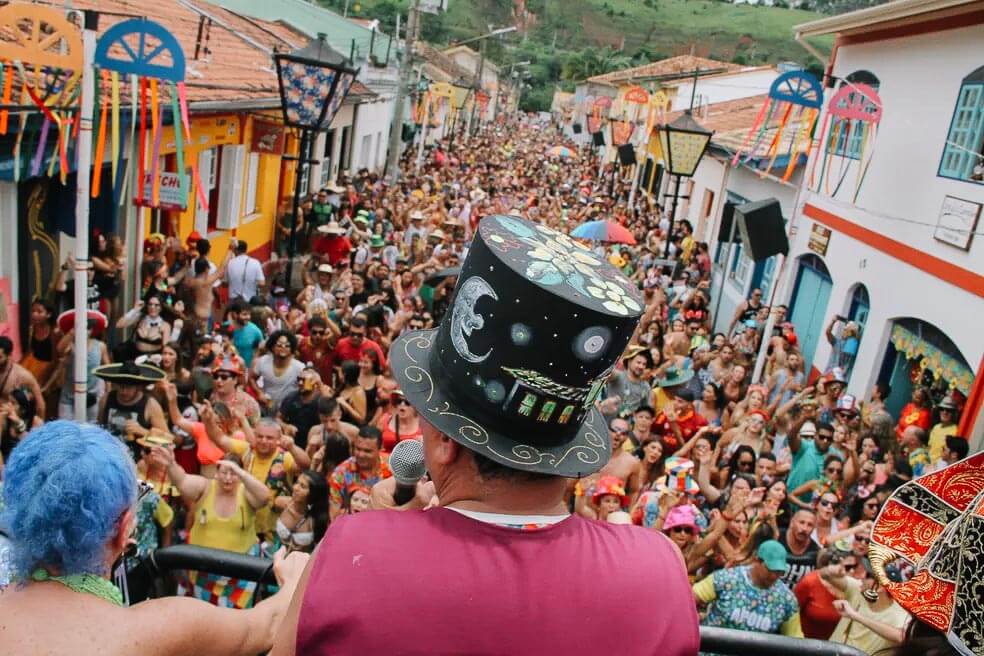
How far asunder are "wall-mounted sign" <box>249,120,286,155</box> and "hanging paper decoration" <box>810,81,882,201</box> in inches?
313

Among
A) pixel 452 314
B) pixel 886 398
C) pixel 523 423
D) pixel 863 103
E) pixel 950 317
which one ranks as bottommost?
pixel 886 398

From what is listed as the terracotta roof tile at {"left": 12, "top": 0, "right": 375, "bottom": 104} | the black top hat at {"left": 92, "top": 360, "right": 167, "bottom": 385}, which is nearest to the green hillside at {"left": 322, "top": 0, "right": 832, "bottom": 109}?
the terracotta roof tile at {"left": 12, "top": 0, "right": 375, "bottom": 104}

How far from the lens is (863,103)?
37.0ft

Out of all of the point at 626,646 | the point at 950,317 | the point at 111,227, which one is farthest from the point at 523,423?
the point at 111,227

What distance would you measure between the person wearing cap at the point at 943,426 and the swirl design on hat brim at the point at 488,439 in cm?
732

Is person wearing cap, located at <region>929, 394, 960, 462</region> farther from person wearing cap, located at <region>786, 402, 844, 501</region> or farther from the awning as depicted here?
person wearing cap, located at <region>786, 402, 844, 501</region>

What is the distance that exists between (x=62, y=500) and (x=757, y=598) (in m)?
3.67

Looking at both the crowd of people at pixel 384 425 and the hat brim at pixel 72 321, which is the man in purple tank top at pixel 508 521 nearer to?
the crowd of people at pixel 384 425

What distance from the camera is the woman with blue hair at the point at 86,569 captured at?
1884 mm

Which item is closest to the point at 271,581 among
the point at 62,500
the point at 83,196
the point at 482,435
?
the point at 62,500

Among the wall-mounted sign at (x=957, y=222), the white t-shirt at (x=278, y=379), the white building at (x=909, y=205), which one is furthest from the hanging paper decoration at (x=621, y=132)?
the white t-shirt at (x=278, y=379)

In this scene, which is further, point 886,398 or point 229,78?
point 229,78

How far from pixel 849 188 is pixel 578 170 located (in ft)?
93.2

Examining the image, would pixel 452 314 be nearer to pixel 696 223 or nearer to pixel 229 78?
pixel 229 78
